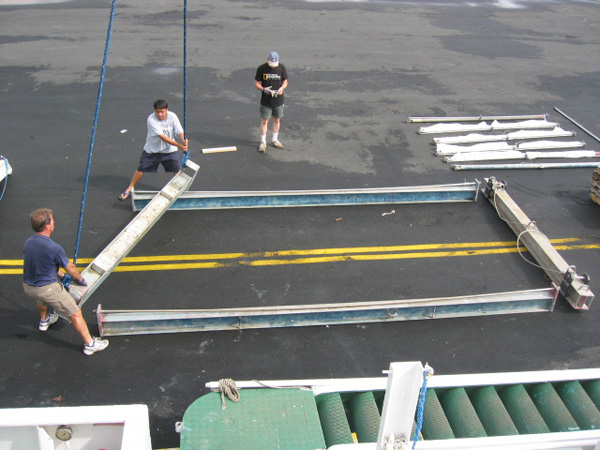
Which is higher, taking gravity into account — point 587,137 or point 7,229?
point 587,137

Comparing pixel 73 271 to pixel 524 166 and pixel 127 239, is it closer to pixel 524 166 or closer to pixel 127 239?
pixel 127 239

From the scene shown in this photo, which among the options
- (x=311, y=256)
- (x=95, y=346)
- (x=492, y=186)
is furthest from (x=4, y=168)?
(x=492, y=186)

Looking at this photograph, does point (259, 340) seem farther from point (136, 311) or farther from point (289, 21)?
point (289, 21)

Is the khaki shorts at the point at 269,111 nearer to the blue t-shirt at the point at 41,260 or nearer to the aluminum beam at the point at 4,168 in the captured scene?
the aluminum beam at the point at 4,168

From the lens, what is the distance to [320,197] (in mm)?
9570

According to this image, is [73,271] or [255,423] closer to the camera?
[255,423]

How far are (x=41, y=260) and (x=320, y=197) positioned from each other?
4.88 meters

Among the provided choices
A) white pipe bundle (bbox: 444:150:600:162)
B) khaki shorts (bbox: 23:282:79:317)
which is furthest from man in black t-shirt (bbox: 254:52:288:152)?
khaki shorts (bbox: 23:282:79:317)

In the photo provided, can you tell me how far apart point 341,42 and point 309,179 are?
9.20 metres

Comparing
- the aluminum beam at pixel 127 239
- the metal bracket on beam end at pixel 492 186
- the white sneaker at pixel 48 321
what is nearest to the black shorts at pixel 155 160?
the aluminum beam at pixel 127 239

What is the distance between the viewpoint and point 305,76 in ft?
50.1

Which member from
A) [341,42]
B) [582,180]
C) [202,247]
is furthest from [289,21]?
[202,247]

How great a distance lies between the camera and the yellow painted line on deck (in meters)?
8.12

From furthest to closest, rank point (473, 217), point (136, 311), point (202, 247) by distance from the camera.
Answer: point (473, 217) < point (202, 247) < point (136, 311)
